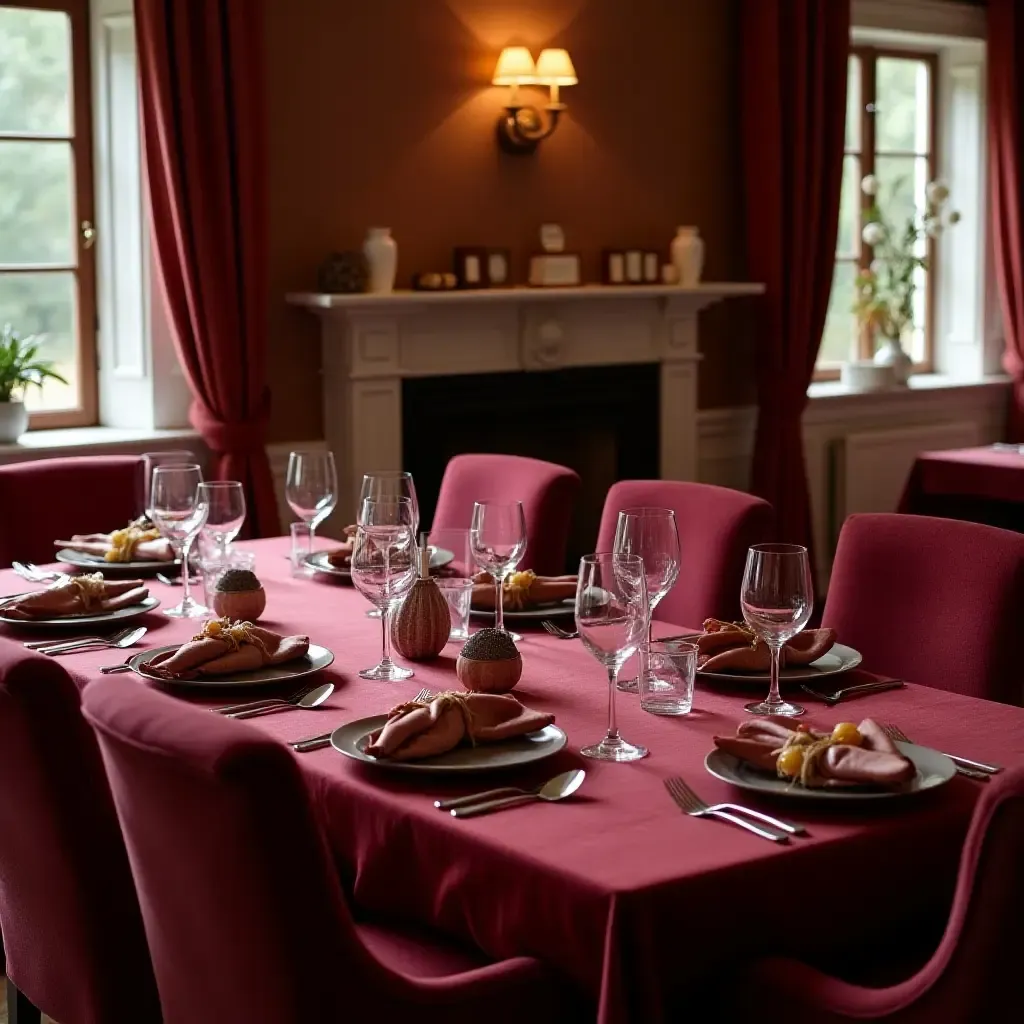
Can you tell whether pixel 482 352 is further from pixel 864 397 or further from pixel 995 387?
pixel 995 387

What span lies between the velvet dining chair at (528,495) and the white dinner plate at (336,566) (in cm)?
28

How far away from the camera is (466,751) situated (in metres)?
1.89

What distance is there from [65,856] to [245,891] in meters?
0.50

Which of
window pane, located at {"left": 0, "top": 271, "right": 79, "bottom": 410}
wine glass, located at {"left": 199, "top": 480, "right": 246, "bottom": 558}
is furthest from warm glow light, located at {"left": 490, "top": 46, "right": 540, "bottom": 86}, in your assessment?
wine glass, located at {"left": 199, "top": 480, "right": 246, "bottom": 558}

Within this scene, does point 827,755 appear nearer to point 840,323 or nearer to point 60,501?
point 60,501

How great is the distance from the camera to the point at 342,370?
4.82 meters

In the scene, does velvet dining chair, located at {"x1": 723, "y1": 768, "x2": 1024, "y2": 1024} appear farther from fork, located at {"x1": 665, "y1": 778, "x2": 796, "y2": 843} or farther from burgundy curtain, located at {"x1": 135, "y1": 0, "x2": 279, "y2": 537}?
burgundy curtain, located at {"x1": 135, "y1": 0, "x2": 279, "y2": 537}

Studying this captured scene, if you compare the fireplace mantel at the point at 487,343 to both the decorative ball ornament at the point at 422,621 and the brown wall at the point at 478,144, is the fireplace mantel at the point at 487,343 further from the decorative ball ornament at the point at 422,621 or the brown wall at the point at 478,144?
the decorative ball ornament at the point at 422,621

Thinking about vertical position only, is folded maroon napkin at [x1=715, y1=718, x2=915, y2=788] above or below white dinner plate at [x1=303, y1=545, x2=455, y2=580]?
below

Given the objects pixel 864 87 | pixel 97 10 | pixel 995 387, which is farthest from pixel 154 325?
pixel 995 387

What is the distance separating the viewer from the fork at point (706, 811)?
1628 millimetres

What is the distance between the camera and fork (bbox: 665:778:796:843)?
163cm

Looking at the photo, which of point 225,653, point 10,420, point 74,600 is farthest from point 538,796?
point 10,420

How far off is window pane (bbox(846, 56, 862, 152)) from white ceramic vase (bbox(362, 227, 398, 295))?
2.72m
